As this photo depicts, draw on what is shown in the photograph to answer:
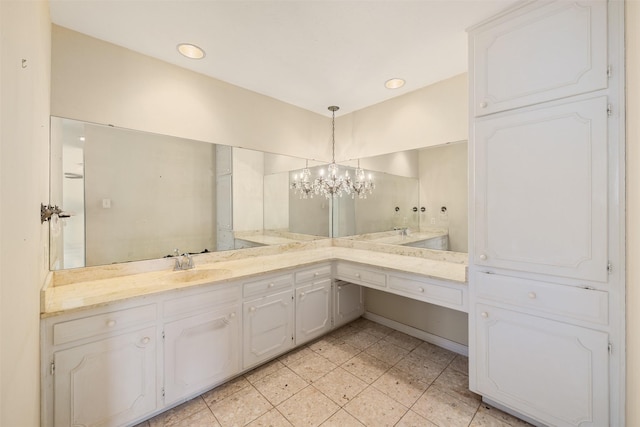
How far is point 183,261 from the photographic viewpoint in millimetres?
2178

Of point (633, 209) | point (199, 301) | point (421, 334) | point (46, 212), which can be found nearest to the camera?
point (633, 209)

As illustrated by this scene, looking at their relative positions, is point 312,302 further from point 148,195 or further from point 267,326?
point 148,195

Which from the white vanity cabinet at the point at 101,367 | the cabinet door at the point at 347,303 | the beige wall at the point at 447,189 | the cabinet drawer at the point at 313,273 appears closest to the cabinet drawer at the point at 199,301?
the white vanity cabinet at the point at 101,367

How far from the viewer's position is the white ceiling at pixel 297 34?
158 centimetres

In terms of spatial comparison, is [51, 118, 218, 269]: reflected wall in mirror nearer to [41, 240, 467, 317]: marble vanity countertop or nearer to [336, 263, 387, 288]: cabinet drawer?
[41, 240, 467, 317]: marble vanity countertop

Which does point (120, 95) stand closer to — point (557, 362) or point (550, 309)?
point (550, 309)

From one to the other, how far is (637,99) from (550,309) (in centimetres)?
113

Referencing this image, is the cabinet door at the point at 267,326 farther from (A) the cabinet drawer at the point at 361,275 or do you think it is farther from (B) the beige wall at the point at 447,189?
(B) the beige wall at the point at 447,189

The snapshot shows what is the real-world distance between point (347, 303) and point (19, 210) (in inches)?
104

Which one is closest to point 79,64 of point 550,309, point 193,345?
point 193,345

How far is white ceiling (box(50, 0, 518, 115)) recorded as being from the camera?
62.2 inches

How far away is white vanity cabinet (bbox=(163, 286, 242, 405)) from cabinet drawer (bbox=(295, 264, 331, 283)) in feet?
2.00

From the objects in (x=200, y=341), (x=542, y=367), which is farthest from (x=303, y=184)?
(x=542, y=367)

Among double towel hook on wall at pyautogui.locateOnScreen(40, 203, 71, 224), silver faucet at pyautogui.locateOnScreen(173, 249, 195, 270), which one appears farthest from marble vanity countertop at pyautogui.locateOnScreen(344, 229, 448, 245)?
double towel hook on wall at pyautogui.locateOnScreen(40, 203, 71, 224)
